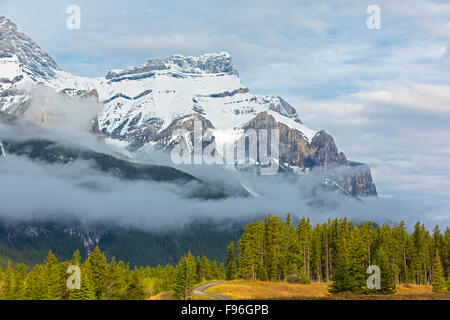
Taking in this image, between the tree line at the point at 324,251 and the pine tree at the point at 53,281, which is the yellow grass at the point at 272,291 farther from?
the pine tree at the point at 53,281

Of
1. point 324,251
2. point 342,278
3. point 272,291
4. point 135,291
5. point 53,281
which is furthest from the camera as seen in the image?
point 324,251

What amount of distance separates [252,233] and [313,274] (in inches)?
1216

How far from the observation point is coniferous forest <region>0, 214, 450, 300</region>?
106 m

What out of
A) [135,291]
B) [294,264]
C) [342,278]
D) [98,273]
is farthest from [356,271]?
[135,291]

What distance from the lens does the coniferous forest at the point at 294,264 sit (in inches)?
4163

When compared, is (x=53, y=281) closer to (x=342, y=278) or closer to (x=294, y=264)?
(x=294, y=264)

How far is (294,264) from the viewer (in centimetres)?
13900

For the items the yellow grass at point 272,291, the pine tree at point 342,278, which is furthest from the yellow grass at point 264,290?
the pine tree at point 342,278

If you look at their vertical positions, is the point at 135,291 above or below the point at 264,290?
below

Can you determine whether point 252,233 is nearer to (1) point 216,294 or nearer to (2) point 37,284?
(1) point 216,294

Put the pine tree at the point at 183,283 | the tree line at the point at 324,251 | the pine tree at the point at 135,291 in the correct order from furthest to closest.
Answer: the pine tree at the point at 135,291, the tree line at the point at 324,251, the pine tree at the point at 183,283

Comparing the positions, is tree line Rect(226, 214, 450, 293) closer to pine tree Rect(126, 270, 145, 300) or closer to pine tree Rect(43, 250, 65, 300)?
pine tree Rect(126, 270, 145, 300)

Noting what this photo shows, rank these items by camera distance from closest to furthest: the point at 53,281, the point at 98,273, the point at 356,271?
the point at 356,271 < the point at 53,281 < the point at 98,273
